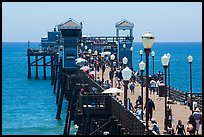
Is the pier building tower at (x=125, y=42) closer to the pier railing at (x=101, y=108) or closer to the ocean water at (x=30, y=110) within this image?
the ocean water at (x=30, y=110)

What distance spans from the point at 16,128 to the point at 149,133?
26.9 metres

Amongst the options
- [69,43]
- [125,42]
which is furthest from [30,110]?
[125,42]

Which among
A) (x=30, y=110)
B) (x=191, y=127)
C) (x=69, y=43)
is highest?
(x=69, y=43)

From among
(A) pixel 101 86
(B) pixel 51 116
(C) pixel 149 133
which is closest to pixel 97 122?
(A) pixel 101 86

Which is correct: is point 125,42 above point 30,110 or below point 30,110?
above

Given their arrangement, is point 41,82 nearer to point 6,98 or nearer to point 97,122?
point 6,98

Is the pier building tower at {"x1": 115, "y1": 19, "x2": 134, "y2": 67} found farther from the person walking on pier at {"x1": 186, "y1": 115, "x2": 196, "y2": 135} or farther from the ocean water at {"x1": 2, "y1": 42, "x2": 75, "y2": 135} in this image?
the person walking on pier at {"x1": 186, "y1": 115, "x2": 196, "y2": 135}

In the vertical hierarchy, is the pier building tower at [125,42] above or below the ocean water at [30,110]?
above

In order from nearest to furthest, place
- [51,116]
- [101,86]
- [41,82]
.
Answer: [101,86]
[51,116]
[41,82]

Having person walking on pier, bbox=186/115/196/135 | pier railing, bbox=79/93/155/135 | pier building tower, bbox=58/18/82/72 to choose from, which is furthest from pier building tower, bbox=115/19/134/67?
person walking on pier, bbox=186/115/196/135

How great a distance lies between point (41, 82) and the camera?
95688mm

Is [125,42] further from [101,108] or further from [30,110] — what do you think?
[101,108]

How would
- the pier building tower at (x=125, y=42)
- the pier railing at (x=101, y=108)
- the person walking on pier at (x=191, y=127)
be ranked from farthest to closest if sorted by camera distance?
the pier building tower at (x=125, y=42), the pier railing at (x=101, y=108), the person walking on pier at (x=191, y=127)

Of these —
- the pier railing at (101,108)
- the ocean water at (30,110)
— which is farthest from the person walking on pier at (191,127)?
the ocean water at (30,110)
